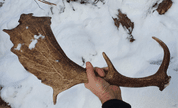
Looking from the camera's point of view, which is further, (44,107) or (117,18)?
(44,107)

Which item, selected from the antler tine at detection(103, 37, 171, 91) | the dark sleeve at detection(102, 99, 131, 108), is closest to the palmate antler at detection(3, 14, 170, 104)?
the antler tine at detection(103, 37, 171, 91)

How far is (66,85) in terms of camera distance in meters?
1.06

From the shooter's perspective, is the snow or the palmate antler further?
the snow

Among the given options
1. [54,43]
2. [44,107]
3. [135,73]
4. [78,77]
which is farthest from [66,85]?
[44,107]

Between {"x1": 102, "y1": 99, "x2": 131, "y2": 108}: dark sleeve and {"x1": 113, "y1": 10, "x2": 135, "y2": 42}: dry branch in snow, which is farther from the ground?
{"x1": 113, "y1": 10, "x2": 135, "y2": 42}: dry branch in snow

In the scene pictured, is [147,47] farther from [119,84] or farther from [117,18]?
[119,84]

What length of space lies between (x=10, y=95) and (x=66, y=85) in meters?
1.33

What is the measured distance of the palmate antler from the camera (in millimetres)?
1025

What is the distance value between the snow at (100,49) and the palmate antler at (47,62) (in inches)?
2.1

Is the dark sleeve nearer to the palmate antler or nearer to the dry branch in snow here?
the palmate antler

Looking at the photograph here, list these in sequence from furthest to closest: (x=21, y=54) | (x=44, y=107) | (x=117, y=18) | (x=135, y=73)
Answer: (x=44, y=107), (x=117, y=18), (x=135, y=73), (x=21, y=54)

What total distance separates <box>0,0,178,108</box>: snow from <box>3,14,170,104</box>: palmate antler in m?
0.05

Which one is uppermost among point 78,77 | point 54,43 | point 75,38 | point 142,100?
point 54,43

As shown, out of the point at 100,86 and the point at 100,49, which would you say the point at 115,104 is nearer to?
the point at 100,86
